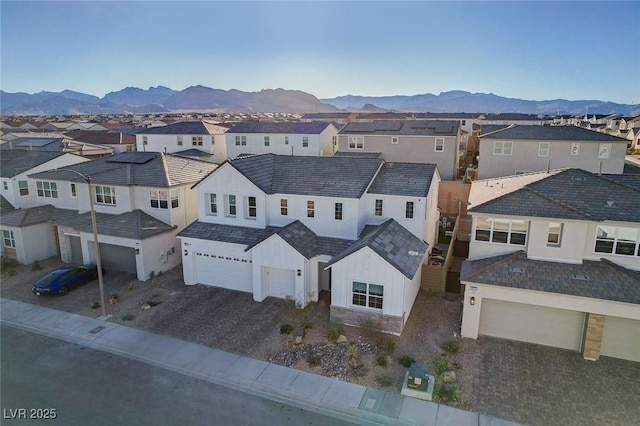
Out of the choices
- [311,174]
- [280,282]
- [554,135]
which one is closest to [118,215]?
[280,282]

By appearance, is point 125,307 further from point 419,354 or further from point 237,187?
point 419,354

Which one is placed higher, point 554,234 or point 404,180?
point 404,180

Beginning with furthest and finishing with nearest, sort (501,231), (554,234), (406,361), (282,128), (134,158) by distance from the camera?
(282,128)
(134,158)
(501,231)
(554,234)
(406,361)

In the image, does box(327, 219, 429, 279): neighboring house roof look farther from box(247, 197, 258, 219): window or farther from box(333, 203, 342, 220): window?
box(247, 197, 258, 219): window

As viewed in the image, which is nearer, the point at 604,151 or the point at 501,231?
the point at 501,231

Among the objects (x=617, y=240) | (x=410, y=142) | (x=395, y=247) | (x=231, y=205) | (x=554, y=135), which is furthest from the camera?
(x=410, y=142)

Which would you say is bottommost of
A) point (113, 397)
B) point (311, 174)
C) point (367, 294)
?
point (113, 397)

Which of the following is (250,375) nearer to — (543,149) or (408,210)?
(408,210)
